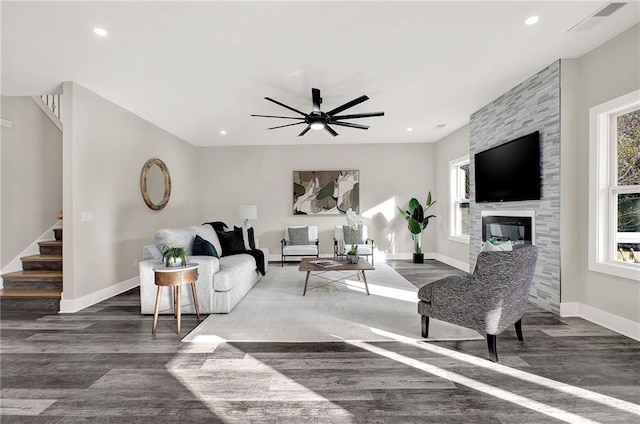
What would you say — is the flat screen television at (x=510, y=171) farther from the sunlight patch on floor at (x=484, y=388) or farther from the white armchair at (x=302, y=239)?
the white armchair at (x=302, y=239)

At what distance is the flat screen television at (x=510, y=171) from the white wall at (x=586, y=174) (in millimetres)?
368

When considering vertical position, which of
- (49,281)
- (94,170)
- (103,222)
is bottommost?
(49,281)

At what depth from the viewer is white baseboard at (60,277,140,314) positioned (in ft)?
11.9

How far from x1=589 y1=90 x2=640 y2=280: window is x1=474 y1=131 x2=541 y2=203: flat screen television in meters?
0.58

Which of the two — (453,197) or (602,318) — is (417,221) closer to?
(453,197)

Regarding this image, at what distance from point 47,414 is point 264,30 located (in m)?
3.18

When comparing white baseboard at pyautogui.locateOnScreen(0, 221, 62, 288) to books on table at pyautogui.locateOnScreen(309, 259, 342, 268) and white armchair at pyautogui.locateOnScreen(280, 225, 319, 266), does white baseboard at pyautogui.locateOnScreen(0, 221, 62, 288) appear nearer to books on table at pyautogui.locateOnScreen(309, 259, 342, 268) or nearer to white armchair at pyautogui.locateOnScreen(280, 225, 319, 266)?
white armchair at pyautogui.locateOnScreen(280, 225, 319, 266)

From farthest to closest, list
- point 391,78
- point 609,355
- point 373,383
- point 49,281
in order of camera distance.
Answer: point 49,281, point 391,78, point 609,355, point 373,383

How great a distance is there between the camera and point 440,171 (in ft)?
23.1

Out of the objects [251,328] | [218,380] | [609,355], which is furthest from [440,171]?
[218,380]

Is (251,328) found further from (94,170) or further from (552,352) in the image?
(94,170)

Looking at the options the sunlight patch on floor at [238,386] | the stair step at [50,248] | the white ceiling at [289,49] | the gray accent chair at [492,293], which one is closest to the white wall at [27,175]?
the stair step at [50,248]

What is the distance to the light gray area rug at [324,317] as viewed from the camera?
282cm

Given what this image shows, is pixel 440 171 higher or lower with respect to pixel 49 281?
higher
